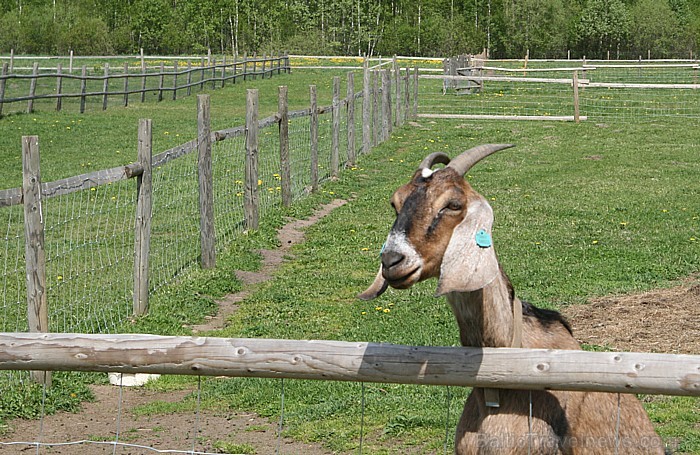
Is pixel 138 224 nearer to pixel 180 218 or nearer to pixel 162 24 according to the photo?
pixel 180 218

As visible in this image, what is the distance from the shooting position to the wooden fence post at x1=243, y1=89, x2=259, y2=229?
11852 millimetres

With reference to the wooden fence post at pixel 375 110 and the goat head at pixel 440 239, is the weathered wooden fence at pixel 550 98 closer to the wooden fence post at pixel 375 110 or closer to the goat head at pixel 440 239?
the wooden fence post at pixel 375 110

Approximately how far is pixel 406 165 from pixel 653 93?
17389mm

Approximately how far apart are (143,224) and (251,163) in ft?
11.2

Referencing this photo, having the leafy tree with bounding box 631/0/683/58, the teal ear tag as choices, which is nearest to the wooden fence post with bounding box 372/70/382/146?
the teal ear tag

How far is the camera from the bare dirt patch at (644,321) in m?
7.40

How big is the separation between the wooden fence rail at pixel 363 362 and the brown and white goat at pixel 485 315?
176 millimetres

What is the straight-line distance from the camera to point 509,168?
723 inches

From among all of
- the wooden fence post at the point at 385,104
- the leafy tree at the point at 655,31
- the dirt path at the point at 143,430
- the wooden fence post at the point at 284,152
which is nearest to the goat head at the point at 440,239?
the dirt path at the point at 143,430

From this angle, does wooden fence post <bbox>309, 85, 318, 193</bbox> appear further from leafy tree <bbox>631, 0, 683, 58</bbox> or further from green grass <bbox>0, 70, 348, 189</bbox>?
leafy tree <bbox>631, 0, 683, 58</bbox>

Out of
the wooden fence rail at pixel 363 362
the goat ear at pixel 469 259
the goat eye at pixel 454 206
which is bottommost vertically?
the wooden fence rail at pixel 363 362

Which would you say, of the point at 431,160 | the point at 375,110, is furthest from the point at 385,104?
the point at 431,160

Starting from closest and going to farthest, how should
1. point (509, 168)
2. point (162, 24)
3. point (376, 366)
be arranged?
point (376, 366)
point (509, 168)
point (162, 24)

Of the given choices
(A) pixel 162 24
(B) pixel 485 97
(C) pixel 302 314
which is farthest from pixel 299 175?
(A) pixel 162 24
